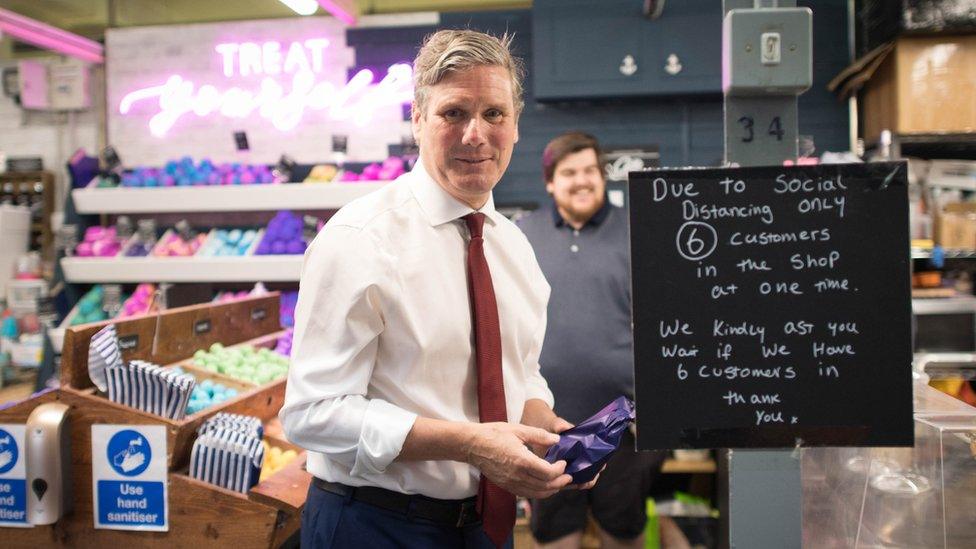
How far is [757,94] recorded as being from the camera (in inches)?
61.9

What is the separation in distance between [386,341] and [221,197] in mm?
4049

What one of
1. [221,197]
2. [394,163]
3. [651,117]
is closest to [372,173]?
[394,163]

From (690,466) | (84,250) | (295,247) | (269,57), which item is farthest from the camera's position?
(269,57)

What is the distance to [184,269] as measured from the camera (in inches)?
192

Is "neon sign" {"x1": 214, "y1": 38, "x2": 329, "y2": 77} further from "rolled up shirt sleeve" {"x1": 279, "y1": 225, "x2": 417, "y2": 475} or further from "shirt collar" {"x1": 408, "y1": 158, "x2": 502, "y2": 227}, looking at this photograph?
"rolled up shirt sleeve" {"x1": 279, "y1": 225, "x2": 417, "y2": 475}

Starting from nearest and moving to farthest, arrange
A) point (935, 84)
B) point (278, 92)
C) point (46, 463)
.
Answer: point (46, 463) < point (935, 84) < point (278, 92)

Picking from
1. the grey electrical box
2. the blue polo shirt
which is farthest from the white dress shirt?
the blue polo shirt

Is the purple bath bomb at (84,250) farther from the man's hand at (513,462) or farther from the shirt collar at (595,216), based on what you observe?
the man's hand at (513,462)

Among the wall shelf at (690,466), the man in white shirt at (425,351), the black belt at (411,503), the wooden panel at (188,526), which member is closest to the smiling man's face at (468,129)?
the man in white shirt at (425,351)

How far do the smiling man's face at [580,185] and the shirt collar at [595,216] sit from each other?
0.05 ft

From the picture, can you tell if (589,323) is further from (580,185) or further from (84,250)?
(84,250)

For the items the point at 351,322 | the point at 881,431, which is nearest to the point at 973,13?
the point at 881,431

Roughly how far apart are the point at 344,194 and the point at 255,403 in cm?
230

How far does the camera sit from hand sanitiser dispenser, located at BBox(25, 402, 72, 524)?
82.7 inches
